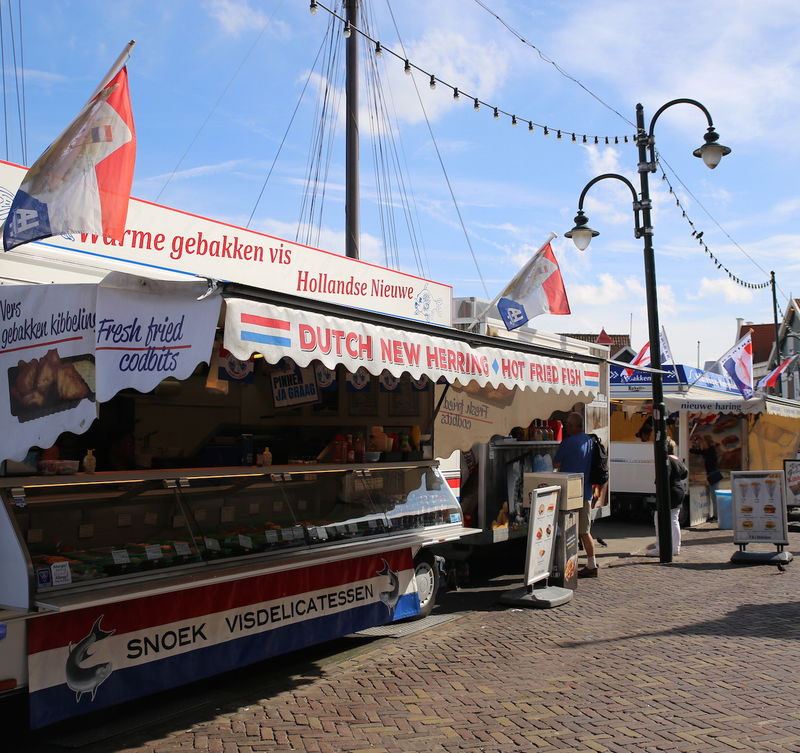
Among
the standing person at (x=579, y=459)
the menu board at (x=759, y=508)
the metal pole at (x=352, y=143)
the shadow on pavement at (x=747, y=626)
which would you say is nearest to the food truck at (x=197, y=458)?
the standing person at (x=579, y=459)

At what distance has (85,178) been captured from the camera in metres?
5.12

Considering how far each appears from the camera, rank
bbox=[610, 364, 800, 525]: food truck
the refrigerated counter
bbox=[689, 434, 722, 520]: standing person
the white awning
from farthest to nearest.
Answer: bbox=[689, 434, 722, 520]: standing person < bbox=[610, 364, 800, 525]: food truck < the white awning < the refrigerated counter

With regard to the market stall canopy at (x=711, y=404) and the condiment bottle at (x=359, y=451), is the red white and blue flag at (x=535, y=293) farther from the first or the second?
the market stall canopy at (x=711, y=404)

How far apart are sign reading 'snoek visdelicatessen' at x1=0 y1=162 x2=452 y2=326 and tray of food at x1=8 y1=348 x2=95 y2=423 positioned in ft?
3.38

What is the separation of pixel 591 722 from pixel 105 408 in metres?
5.20

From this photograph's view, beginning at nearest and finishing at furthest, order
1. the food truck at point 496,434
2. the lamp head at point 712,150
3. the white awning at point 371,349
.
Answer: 1. the white awning at point 371,349
2. the food truck at point 496,434
3. the lamp head at point 712,150

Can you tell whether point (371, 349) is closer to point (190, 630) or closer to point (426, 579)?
point (190, 630)

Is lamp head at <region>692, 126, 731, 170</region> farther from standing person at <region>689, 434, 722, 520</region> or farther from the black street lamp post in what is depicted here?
standing person at <region>689, 434, 722, 520</region>

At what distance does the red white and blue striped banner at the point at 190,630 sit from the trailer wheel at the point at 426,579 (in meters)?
0.61

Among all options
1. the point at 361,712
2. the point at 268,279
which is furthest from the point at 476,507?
the point at 361,712

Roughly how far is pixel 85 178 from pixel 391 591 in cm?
424

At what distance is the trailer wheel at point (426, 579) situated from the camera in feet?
25.5

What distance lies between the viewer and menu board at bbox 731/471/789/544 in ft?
36.7

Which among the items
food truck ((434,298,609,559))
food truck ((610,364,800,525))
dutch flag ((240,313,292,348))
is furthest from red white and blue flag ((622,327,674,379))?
dutch flag ((240,313,292,348))
